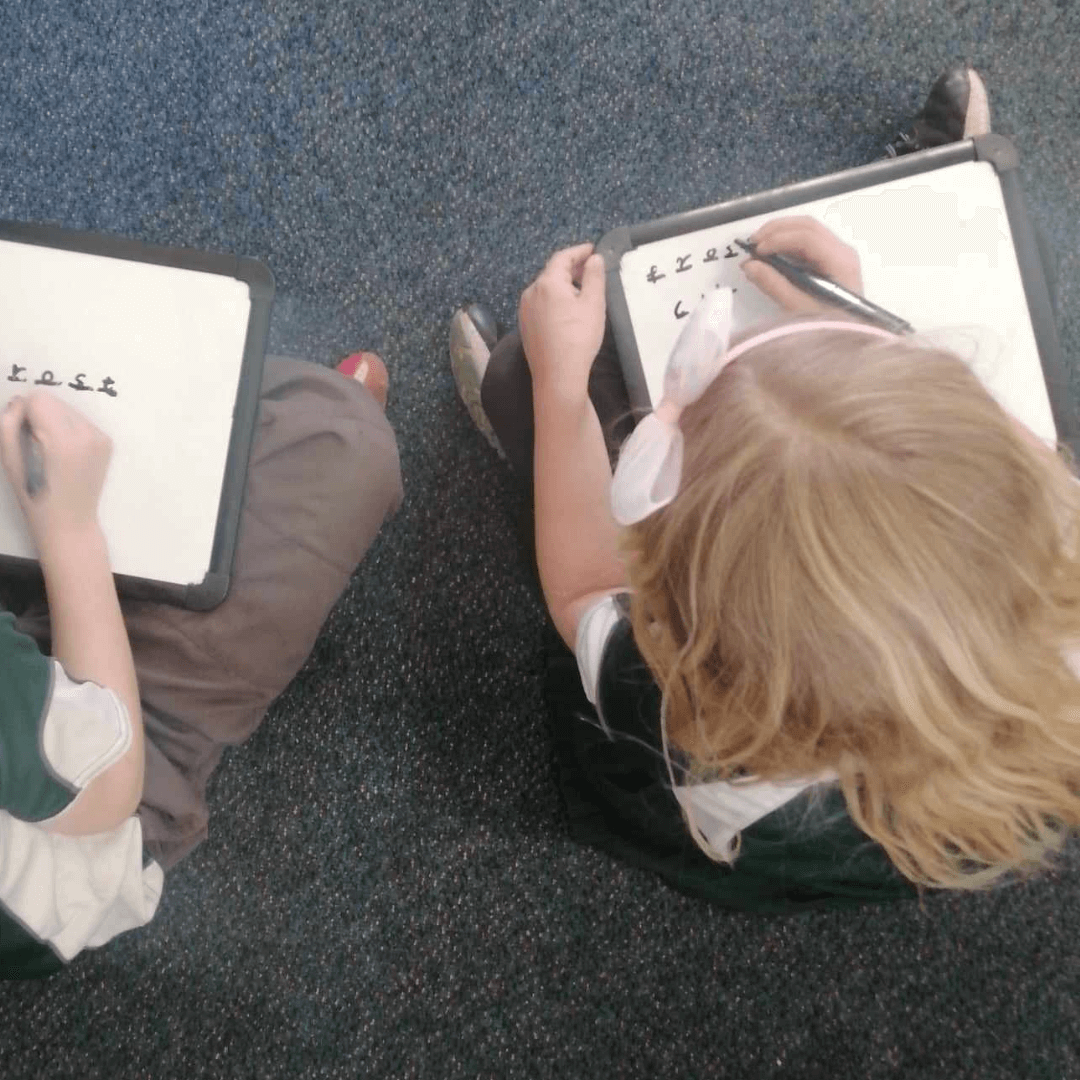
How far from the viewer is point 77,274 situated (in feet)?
1.94

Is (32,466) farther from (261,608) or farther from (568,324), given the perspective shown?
(568,324)

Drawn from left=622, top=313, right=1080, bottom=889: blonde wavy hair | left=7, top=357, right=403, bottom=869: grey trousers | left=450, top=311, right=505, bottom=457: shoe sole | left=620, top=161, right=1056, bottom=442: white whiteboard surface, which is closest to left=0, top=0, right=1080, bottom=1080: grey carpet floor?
left=450, top=311, right=505, bottom=457: shoe sole

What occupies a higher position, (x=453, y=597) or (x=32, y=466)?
(x=32, y=466)

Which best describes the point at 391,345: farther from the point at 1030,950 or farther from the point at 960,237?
the point at 1030,950

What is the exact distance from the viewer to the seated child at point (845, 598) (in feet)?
1.24

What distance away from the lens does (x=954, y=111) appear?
30.5 inches

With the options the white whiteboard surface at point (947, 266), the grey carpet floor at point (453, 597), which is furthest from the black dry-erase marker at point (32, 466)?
the white whiteboard surface at point (947, 266)

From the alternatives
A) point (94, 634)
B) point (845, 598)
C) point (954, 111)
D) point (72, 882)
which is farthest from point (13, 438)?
point (954, 111)

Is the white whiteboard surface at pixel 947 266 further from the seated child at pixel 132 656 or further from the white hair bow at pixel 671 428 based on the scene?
the seated child at pixel 132 656

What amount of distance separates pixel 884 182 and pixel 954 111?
9.7 inches

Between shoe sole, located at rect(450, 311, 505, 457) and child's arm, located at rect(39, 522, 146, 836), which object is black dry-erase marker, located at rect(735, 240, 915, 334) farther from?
child's arm, located at rect(39, 522, 146, 836)

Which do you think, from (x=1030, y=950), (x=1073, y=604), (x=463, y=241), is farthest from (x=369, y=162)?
(x=1030, y=950)

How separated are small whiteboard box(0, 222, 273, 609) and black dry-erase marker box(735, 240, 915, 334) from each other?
33 cm

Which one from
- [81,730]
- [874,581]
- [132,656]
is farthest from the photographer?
[132,656]
